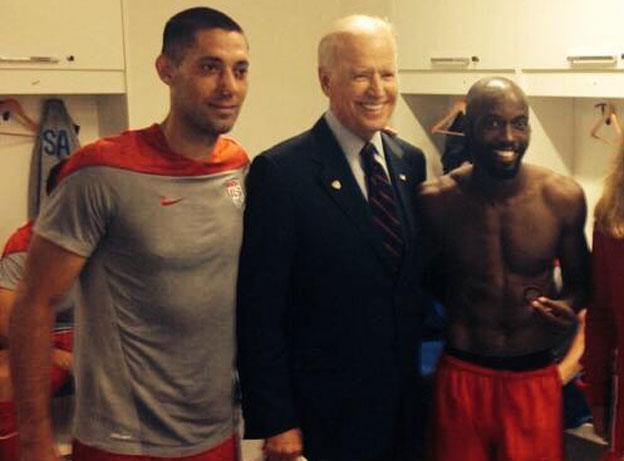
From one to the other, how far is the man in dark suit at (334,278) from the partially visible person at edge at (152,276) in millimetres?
71

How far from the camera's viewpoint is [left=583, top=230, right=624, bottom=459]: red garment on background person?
6.24 ft

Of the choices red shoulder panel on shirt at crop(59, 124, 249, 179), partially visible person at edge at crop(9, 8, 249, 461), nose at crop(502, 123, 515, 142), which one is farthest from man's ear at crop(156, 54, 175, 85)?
nose at crop(502, 123, 515, 142)

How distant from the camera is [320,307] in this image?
76.0 inches

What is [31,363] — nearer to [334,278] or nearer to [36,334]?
[36,334]

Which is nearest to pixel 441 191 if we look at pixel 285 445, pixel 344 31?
pixel 344 31

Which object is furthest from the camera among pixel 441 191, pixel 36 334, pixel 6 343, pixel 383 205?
pixel 6 343

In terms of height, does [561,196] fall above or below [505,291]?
above

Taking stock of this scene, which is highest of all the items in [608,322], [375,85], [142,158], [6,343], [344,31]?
[344,31]

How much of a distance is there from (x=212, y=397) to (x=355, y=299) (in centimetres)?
36

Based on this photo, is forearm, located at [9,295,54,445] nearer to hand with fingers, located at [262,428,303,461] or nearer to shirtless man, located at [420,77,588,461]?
hand with fingers, located at [262,428,303,461]

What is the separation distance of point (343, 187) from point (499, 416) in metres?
0.62

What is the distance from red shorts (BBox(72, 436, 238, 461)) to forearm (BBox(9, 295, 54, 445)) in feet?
0.34

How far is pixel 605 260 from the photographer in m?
1.93

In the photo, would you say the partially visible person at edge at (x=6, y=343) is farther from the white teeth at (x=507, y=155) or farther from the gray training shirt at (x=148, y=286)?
the white teeth at (x=507, y=155)
